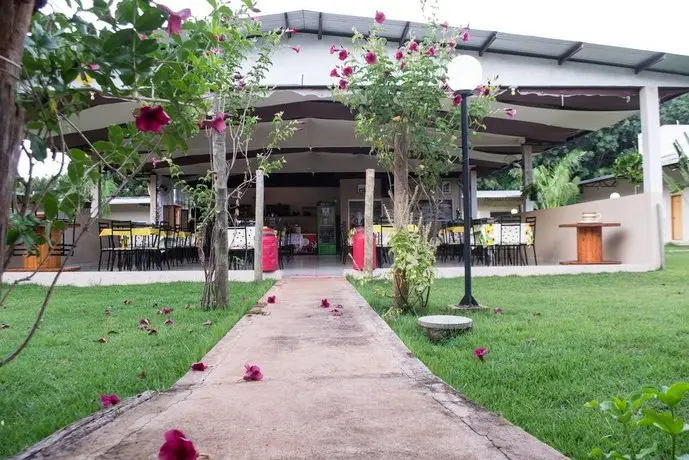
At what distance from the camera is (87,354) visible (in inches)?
131

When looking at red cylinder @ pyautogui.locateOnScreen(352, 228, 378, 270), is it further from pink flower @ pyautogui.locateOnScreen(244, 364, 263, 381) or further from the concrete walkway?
pink flower @ pyautogui.locateOnScreen(244, 364, 263, 381)

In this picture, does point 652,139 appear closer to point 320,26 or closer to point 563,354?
point 320,26

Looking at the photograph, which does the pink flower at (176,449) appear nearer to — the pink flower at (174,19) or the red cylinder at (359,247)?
the pink flower at (174,19)

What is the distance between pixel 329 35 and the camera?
28.1 feet

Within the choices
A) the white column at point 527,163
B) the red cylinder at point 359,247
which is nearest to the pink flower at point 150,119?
the red cylinder at point 359,247

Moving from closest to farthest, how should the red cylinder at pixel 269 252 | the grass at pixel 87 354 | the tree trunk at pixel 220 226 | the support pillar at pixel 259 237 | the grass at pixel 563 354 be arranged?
→ the grass at pixel 563 354
the grass at pixel 87 354
the tree trunk at pixel 220 226
the support pillar at pixel 259 237
the red cylinder at pixel 269 252

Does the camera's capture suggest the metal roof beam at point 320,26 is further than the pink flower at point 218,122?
Yes

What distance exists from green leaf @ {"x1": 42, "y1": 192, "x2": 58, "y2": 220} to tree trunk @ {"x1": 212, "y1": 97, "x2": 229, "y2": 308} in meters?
3.67

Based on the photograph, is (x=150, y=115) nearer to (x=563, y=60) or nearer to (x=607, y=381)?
(x=607, y=381)

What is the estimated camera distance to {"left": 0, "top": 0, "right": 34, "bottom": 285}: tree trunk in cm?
105

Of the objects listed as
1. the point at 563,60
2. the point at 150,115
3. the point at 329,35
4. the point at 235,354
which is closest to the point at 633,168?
the point at 563,60

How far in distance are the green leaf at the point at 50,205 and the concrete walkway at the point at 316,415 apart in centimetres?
83

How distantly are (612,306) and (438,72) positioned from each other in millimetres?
2732

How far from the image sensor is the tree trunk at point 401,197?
464cm
